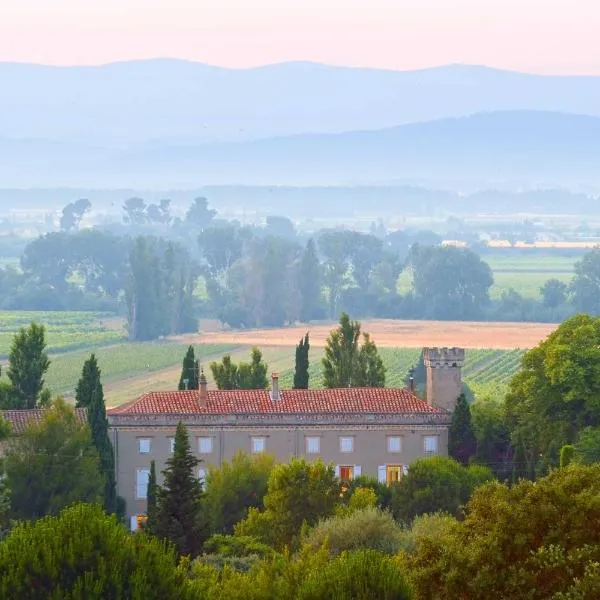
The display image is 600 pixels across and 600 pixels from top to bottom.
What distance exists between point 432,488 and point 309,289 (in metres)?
113

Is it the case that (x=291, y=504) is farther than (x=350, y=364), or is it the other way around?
(x=350, y=364)

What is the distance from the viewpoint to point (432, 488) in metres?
58.1

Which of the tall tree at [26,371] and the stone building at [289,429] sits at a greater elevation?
the tall tree at [26,371]

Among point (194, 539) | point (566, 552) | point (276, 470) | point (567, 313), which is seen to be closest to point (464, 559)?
point (566, 552)

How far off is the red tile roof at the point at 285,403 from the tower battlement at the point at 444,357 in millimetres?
1382

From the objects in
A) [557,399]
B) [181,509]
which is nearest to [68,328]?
[557,399]

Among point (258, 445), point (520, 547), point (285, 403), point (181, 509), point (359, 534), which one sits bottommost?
point (359, 534)

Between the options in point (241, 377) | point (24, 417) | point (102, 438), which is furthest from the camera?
point (241, 377)

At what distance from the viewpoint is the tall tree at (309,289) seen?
167875 millimetres

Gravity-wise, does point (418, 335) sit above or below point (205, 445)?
above

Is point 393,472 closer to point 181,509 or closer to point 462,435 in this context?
point 462,435

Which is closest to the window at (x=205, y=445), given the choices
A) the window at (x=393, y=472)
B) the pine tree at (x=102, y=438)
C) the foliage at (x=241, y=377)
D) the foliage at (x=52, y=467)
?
the pine tree at (x=102, y=438)

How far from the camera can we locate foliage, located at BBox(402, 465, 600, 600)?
109 feet

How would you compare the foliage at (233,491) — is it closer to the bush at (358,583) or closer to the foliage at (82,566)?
the foliage at (82,566)
